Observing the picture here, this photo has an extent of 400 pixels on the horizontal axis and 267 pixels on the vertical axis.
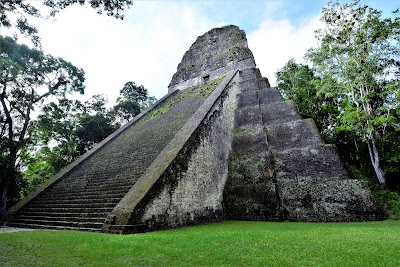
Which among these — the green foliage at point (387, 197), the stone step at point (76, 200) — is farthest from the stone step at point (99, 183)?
the green foliage at point (387, 197)

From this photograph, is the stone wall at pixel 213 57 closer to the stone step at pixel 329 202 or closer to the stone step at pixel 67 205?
the stone step at pixel 329 202

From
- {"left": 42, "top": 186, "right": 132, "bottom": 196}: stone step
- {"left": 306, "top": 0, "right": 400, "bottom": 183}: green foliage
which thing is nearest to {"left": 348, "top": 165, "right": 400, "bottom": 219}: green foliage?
{"left": 306, "top": 0, "right": 400, "bottom": 183}: green foliage

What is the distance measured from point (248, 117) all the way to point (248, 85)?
385 cm

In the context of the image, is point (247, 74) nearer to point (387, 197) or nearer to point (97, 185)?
point (387, 197)

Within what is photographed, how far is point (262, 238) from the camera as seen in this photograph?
3.47 meters

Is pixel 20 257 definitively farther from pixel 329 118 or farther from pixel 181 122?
pixel 329 118

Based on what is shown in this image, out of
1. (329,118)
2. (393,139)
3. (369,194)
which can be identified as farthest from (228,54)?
(369,194)

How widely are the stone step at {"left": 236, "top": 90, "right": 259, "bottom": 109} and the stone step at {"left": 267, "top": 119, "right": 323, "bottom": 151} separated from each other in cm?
261

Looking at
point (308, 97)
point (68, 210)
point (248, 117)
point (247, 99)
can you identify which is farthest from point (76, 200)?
point (308, 97)

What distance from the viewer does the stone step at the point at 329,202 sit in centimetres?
544

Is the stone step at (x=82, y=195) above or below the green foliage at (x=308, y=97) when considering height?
below

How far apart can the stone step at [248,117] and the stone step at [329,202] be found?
152 inches

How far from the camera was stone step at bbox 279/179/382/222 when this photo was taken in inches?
214

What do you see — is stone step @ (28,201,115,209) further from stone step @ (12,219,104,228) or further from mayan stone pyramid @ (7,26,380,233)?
stone step @ (12,219,104,228)
